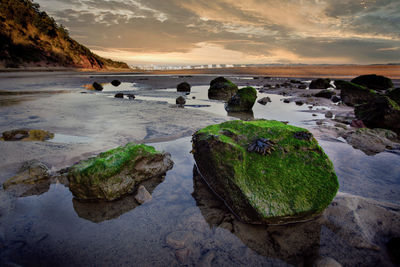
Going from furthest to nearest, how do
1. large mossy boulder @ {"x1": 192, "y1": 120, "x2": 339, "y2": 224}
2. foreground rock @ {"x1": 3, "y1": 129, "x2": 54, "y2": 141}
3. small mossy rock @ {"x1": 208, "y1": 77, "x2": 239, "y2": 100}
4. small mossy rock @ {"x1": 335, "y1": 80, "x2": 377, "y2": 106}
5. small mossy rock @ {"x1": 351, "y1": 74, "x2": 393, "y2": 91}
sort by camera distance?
small mossy rock @ {"x1": 351, "y1": 74, "x2": 393, "y2": 91}
small mossy rock @ {"x1": 208, "y1": 77, "x2": 239, "y2": 100}
small mossy rock @ {"x1": 335, "y1": 80, "x2": 377, "y2": 106}
foreground rock @ {"x1": 3, "y1": 129, "x2": 54, "y2": 141}
large mossy boulder @ {"x1": 192, "y1": 120, "x2": 339, "y2": 224}

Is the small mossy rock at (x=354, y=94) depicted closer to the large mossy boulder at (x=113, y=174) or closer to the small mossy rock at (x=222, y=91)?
the small mossy rock at (x=222, y=91)

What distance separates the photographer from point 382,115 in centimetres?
712

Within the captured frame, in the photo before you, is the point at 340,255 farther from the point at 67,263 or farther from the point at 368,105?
the point at 368,105

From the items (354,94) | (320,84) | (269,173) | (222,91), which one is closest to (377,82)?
(320,84)

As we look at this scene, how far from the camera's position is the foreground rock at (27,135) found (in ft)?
Result: 17.0

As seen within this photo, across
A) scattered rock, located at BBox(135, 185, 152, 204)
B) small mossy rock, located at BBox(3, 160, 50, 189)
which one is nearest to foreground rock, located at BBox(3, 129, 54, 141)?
small mossy rock, located at BBox(3, 160, 50, 189)

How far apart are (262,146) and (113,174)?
7.99 ft

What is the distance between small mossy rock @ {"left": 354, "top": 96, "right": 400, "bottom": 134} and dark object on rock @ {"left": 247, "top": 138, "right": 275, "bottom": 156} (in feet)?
21.0

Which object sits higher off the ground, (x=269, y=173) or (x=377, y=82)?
(x=377, y=82)

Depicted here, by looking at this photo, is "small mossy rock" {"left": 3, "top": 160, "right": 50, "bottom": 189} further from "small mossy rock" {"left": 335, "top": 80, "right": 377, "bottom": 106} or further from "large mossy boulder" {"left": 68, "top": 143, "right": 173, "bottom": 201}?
"small mossy rock" {"left": 335, "top": 80, "right": 377, "bottom": 106}

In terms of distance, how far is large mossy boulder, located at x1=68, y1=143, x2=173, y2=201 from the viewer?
3086 millimetres

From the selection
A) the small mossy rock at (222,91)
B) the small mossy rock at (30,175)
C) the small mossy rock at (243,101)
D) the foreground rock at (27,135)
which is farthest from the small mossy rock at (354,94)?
the foreground rock at (27,135)

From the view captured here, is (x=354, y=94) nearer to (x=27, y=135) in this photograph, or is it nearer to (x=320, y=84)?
(x=320, y=84)

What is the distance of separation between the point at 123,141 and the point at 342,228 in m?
4.96
